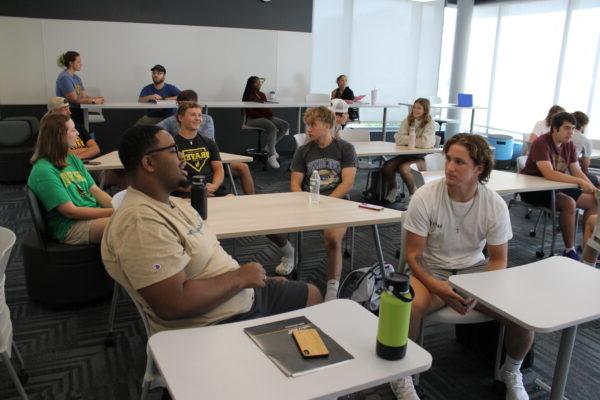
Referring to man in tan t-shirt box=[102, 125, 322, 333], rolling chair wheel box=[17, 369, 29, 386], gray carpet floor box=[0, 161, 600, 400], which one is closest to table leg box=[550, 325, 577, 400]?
gray carpet floor box=[0, 161, 600, 400]

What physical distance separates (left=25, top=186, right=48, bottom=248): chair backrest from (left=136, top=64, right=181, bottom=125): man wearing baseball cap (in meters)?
3.87

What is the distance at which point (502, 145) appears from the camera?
7910 mm

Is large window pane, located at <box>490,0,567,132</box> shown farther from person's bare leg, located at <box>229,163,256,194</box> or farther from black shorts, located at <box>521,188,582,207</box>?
person's bare leg, located at <box>229,163,256,194</box>

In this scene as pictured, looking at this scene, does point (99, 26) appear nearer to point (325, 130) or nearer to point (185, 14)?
point (185, 14)

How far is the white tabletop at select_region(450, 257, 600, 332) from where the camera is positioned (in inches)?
62.8

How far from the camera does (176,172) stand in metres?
1.62

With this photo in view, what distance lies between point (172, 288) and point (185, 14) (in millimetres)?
6804

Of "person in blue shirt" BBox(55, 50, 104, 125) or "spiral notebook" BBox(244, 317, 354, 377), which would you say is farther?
"person in blue shirt" BBox(55, 50, 104, 125)

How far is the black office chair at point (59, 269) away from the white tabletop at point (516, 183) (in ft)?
7.53

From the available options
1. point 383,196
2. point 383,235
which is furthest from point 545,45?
point 383,235

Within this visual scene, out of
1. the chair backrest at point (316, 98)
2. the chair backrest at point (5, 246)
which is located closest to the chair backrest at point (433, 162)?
the chair backrest at point (5, 246)

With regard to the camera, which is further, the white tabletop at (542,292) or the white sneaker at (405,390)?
the white sneaker at (405,390)

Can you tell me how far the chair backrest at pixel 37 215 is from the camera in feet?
8.77

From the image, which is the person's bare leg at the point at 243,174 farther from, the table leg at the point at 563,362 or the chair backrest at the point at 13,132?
the table leg at the point at 563,362
